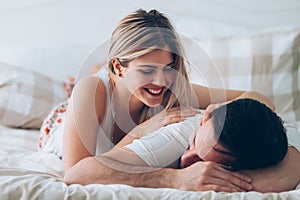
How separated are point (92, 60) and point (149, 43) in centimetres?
53

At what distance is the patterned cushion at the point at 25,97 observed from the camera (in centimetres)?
206

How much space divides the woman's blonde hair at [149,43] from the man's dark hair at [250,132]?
0.32 m

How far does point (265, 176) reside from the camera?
107cm

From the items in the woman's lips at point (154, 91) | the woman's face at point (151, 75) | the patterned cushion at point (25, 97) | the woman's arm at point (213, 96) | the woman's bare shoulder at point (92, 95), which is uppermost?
the woman's face at point (151, 75)

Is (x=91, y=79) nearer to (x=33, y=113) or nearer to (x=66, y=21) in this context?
(x=33, y=113)

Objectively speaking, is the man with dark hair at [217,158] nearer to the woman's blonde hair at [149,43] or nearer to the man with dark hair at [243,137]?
the man with dark hair at [243,137]

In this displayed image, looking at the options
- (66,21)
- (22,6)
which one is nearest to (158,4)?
(66,21)

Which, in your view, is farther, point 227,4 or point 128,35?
point 227,4

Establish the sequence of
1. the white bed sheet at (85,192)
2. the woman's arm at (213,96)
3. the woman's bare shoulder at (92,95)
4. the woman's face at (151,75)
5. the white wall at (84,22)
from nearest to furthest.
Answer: the white bed sheet at (85,192), the woman's face at (151,75), the woman's bare shoulder at (92,95), the woman's arm at (213,96), the white wall at (84,22)

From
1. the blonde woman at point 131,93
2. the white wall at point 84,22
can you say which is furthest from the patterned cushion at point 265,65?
the blonde woman at point 131,93

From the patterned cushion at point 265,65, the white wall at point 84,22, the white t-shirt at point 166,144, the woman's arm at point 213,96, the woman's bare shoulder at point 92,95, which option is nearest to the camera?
→ the white t-shirt at point 166,144

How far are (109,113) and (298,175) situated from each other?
1.97 ft

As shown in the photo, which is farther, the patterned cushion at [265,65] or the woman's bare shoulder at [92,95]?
the patterned cushion at [265,65]

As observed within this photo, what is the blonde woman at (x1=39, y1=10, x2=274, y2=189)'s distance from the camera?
1259 millimetres
